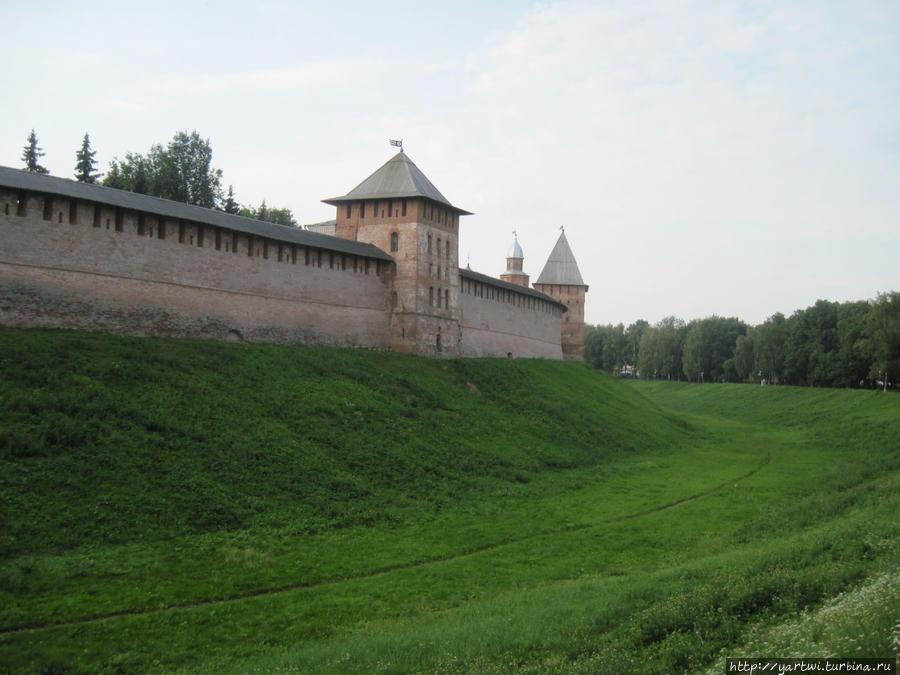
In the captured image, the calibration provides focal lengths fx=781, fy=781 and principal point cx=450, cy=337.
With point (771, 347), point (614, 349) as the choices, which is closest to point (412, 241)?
point (771, 347)

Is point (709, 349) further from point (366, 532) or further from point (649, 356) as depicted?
point (366, 532)

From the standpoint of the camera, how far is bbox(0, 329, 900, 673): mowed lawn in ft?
30.9

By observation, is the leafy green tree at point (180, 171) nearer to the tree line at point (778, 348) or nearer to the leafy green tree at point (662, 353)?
the tree line at point (778, 348)

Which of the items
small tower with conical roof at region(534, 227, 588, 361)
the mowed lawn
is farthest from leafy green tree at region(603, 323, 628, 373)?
the mowed lawn

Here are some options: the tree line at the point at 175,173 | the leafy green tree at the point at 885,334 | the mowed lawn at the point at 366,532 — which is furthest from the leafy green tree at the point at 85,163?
the leafy green tree at the point at 885,334

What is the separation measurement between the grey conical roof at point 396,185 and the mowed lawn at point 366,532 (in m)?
7.41

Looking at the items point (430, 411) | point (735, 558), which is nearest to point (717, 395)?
point (430, 411)

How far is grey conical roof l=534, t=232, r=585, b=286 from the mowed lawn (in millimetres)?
32297

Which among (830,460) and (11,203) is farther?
(830,460)

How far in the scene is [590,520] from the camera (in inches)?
679

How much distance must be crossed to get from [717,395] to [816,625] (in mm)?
53167

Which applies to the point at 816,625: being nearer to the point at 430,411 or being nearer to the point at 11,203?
the point at 430,411

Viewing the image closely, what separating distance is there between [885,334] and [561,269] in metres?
21.8

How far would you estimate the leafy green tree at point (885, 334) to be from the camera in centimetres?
4444
